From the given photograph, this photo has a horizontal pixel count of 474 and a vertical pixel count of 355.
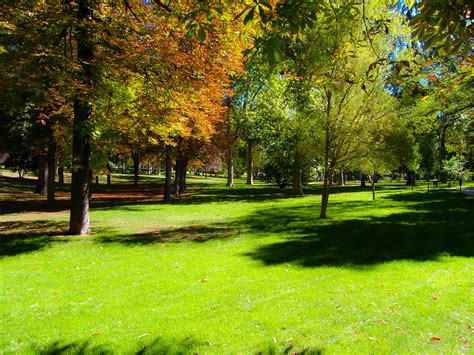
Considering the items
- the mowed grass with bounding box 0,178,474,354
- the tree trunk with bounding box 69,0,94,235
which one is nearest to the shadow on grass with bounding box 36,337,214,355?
the mowed grass with bounding box 0,178,474,354

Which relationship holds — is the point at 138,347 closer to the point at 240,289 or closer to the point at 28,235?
the point at 240,289

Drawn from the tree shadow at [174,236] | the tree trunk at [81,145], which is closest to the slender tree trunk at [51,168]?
the tree trunk at [81,145]

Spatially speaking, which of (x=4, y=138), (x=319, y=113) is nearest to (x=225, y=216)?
(x=319, y=113)

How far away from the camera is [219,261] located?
28.7ft

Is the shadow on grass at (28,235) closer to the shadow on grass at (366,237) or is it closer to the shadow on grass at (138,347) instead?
the shadow on grass at (138,347)

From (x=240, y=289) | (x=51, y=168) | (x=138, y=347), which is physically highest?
(x=51, y=168)

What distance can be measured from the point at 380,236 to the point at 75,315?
9.09 meters

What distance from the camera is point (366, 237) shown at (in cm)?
1121

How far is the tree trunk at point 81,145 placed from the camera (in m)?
10.3

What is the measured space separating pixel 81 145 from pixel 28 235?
3.59m

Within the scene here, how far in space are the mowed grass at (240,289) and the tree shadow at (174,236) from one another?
0.04 metres

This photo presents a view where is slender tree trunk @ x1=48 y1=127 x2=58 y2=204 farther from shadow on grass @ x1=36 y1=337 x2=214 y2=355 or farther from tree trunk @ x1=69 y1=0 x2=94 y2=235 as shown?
shadow on grass @ x1=36 y1=337 x2=214 y2=355

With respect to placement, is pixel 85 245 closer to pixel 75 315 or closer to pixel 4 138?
pixel 75 315

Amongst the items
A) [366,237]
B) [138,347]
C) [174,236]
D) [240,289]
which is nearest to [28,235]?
[174,236]
